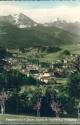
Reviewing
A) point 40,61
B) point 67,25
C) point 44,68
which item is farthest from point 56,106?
point 67,25

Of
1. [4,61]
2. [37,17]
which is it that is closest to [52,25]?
[37,17]

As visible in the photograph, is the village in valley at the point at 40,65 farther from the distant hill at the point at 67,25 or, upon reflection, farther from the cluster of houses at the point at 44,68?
the distant hill at the point at 67,25

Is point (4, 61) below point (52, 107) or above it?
above

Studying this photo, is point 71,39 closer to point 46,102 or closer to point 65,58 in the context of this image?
point 65,58

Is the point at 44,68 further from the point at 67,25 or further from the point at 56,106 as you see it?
the point at 67,25

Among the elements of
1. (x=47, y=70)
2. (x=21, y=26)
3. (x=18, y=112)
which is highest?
(x=21, y=26)
